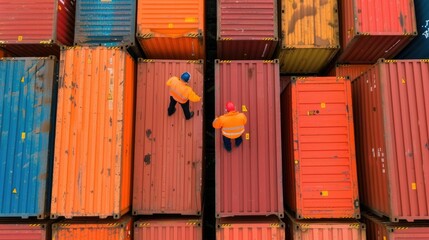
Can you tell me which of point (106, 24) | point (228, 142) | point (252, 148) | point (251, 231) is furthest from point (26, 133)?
point (251, 231)

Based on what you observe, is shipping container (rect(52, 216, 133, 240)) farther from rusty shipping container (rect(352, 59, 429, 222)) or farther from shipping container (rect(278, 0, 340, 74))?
shipping container (rect(278, 0, 340, 74))

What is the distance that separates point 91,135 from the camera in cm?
739

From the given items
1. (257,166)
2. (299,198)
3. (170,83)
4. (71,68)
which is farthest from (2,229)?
(299,198)

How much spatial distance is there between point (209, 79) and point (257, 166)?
192 inches

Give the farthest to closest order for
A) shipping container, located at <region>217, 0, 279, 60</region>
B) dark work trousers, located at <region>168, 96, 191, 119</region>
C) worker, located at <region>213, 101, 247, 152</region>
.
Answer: shipping container, located at <region>217, 0, 279, 60</region> → dark work trousers, located at <region>168, 96, 191, 119</region> → worker, located at <region>213, 101, 247, 152</region>

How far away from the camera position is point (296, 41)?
930 centimetres

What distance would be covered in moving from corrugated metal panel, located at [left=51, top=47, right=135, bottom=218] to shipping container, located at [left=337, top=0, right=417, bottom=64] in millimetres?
6388

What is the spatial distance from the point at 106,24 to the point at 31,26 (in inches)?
80.0

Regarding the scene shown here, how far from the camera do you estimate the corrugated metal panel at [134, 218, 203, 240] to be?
25.4 feet

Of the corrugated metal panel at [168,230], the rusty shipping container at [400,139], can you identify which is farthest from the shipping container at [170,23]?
the corrugated metal panel at [168,230]

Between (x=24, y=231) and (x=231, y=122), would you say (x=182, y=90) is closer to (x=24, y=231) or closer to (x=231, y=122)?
(x=231, y=122)

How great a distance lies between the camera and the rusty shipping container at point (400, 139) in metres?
7.04

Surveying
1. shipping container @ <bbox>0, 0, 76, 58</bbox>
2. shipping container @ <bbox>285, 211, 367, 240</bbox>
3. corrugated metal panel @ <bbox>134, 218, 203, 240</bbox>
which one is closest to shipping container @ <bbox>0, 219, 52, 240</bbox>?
corrugated metal panel @ <bbox>134, 218, 203, 240</bbox>

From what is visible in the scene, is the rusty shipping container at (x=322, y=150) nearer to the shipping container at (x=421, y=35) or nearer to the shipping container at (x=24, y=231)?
the shipping container at (x=421, y=35)
